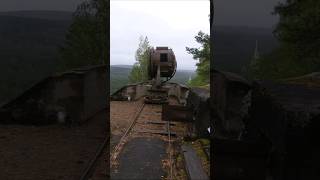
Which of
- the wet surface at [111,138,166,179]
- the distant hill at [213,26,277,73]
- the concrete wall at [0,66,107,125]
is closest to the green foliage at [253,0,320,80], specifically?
the distant hill at [213,26,277,73]

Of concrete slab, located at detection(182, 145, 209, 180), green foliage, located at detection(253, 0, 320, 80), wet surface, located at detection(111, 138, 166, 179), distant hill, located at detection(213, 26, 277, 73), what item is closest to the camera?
distant hill, located at detection(213, 26, 277, 73)

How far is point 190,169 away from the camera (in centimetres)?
800

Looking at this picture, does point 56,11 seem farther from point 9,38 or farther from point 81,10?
point 9,38

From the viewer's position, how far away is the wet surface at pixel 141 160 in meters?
8.03

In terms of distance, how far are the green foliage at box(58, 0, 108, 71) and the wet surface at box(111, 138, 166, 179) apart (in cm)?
222

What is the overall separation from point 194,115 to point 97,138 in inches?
138

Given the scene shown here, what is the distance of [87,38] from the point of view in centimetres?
696

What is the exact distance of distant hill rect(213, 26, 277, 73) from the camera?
5398 mm

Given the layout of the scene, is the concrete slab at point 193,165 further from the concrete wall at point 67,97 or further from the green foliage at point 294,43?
the green foliage at point 294,43

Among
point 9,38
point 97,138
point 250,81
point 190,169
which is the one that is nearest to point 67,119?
point 97,138

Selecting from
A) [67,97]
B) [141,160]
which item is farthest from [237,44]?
[141,160]

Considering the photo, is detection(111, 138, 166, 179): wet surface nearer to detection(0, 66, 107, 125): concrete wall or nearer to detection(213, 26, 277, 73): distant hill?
detection(0, 66, 107, 125): concrete wall

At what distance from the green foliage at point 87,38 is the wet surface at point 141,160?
2.22m

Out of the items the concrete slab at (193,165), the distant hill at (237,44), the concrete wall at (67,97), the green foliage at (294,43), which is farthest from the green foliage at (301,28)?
the concrete wall at (67,97)
